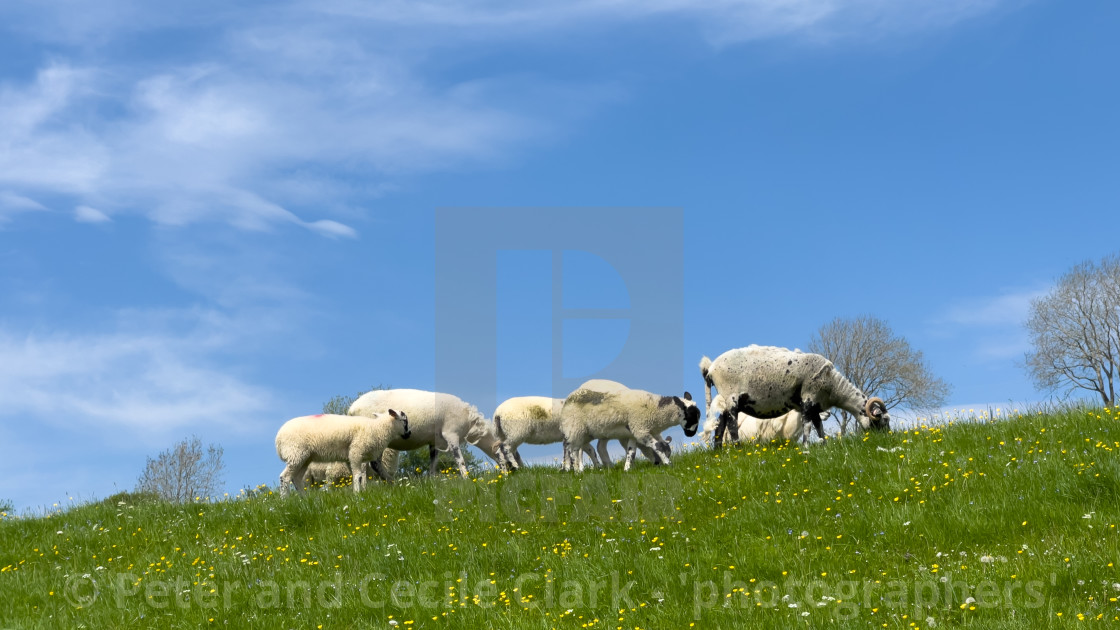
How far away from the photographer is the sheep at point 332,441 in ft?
60.4

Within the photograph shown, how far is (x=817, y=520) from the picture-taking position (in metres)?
12.1

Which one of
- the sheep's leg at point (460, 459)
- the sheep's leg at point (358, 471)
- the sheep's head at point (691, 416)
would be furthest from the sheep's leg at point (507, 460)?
the sheep's head at point (691, 416)

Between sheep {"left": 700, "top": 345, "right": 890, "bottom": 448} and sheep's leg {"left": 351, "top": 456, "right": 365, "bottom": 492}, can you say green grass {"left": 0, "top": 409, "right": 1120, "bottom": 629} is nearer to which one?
sheep's leg {"left": 351, "top": 456, "right": 365, "bottom": 492}

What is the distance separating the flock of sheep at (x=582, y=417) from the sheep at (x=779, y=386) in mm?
22

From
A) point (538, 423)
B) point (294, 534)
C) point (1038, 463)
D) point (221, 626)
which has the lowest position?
point (221, 626)

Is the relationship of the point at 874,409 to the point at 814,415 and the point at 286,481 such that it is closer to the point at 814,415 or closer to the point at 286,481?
the point at 814,415

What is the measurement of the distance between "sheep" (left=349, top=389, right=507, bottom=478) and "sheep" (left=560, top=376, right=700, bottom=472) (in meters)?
3.48

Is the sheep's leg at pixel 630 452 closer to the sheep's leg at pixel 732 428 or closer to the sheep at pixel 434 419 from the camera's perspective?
the sheep's leg at pixel 732 428

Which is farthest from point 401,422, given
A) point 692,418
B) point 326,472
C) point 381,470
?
point 692,418

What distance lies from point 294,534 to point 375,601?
463 centimetres

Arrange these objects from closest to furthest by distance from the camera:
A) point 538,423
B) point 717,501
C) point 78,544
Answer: point 717,501 → point 78,544 → point 538,423

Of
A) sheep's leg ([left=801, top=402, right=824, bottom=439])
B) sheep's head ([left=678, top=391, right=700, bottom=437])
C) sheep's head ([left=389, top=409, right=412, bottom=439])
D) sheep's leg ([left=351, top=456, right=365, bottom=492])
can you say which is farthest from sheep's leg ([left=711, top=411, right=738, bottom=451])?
sheep's leg ([left=351, top=456, right=365, bottom=492])

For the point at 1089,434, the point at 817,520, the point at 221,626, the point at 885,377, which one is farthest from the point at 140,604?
the point at 885,377

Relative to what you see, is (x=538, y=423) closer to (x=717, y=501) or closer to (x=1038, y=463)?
(x=717, y=501)
